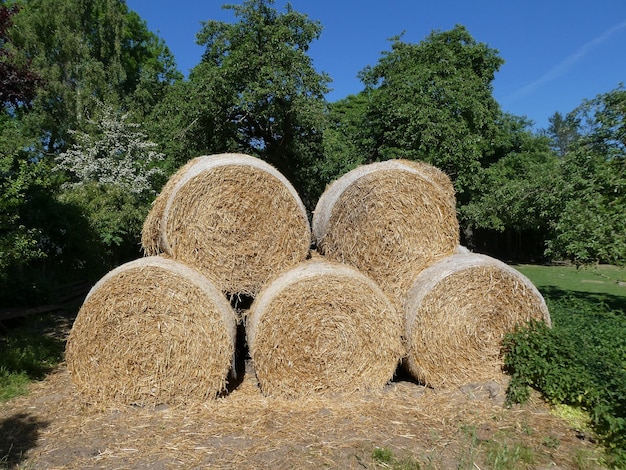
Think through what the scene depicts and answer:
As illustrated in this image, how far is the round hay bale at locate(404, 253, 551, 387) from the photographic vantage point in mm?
5590

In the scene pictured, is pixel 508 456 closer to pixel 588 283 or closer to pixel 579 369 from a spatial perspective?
pixel 579 369

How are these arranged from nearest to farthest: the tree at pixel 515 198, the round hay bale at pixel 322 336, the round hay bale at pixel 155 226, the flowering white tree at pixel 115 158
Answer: the round hay bale at pixel 322 336, the round hay bale at pixel 155 226, the tree at pixel 515 198, the flowering white tree at pixel 115 158

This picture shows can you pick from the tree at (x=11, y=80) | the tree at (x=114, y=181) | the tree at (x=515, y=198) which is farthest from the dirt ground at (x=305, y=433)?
the tree at (x=114, y=181)

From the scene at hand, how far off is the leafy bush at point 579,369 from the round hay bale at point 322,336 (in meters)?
1.42

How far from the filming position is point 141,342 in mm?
5195

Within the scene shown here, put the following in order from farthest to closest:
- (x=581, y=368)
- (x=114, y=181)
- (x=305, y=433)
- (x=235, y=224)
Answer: (x=114, y=181), (x=235, y=224), (x=581, y=368), (x=305, y=433)

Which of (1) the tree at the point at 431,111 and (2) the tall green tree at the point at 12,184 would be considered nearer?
(2) the tall green tree at the point at 12,184

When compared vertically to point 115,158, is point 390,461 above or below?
below

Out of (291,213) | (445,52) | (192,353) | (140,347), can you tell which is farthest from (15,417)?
(445,52)

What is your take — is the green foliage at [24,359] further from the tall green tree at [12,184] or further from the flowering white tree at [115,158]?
the flowering white tree at [115,158]

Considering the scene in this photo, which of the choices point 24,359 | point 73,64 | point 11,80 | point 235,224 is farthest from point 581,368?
point 73,64

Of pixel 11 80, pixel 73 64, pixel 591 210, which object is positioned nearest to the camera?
pixel 11 80

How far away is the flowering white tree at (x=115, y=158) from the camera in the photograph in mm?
19250

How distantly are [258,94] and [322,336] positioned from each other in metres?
12.4
